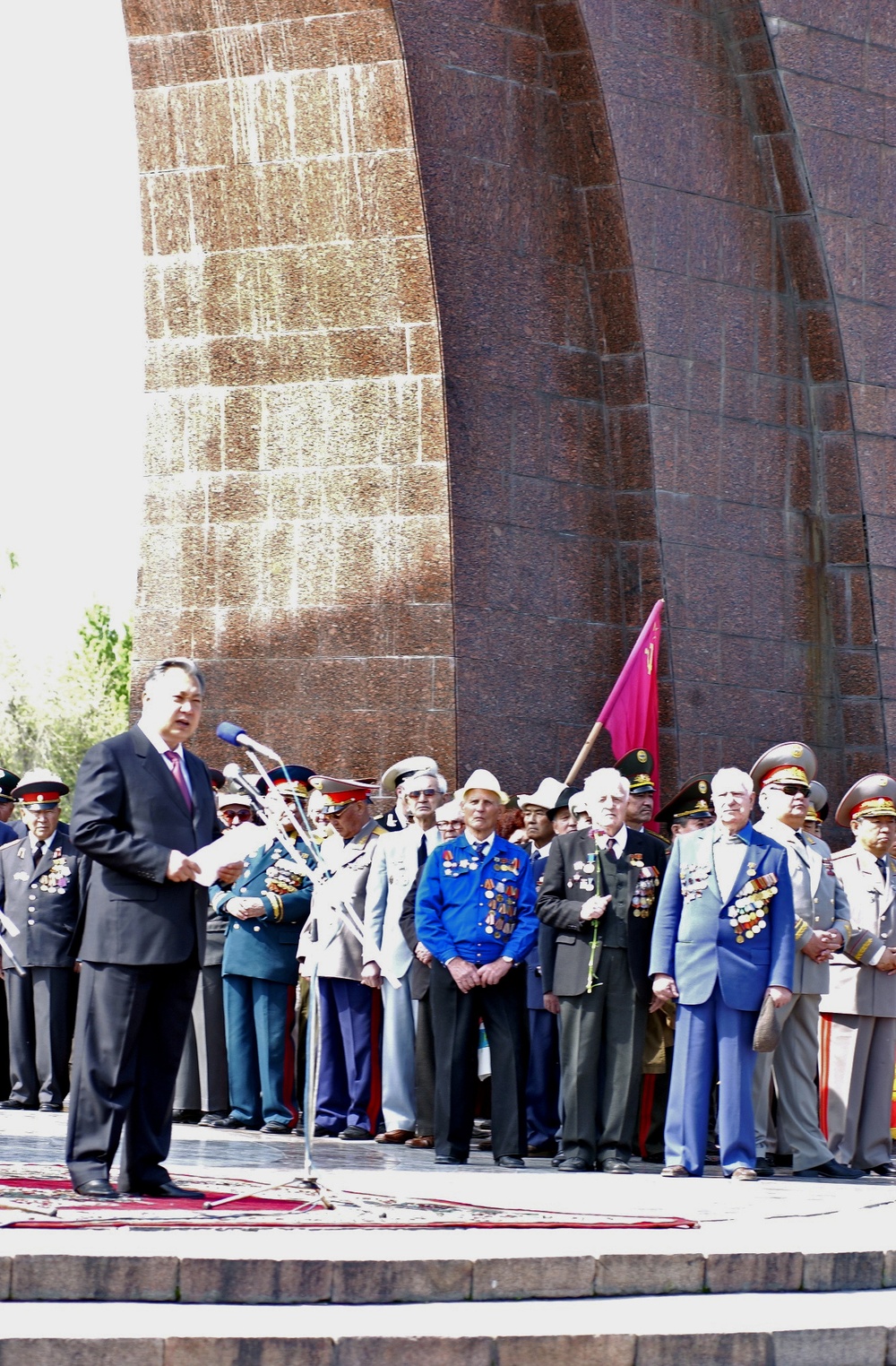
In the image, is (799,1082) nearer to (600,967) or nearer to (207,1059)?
(600,967)

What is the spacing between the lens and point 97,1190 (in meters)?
6.52

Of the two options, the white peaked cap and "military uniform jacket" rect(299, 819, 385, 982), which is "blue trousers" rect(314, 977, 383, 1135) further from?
the white peaked cap

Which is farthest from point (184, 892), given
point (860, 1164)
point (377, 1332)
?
point (860, 1164)

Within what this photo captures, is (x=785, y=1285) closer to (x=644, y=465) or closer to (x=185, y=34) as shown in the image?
(x=644, y=465)

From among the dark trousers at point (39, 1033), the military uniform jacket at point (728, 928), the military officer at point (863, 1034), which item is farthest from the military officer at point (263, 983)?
the military officer at point (863, 1034)

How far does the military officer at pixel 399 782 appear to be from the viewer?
34.5ft

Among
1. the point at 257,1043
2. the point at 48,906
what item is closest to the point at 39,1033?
the point at 48,906

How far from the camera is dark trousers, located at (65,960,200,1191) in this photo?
262 inches

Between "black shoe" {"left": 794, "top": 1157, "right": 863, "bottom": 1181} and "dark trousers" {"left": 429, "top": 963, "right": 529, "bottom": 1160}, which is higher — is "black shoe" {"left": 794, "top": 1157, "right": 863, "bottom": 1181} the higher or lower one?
the lower one

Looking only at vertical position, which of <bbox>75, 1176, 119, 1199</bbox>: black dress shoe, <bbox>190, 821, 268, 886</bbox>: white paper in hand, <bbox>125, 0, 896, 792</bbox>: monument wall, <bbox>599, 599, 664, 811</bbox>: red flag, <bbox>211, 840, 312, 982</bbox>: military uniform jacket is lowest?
<bbox>75, 1176, 119, 1199</bbox>: black dress shoe

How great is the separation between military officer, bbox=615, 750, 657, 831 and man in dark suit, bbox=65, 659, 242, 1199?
3.35 metres

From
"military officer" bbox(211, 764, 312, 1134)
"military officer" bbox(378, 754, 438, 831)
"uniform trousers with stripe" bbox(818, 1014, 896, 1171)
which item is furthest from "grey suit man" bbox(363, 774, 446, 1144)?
"uniform trousers with stripe" bbox(818, 1014, 896, 1171)

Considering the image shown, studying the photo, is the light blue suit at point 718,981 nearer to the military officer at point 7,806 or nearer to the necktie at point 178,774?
the necktie at point 178,774

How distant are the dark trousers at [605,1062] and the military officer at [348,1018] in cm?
150
